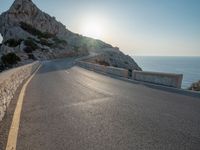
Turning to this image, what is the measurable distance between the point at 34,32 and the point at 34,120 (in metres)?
79.6

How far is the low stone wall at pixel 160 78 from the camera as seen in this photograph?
36.4ft

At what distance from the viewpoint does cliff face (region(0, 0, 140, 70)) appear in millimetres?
54438

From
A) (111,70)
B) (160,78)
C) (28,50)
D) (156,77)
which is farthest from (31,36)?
(160,78)

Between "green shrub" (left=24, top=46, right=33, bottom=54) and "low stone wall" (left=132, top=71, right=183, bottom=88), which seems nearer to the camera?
"low stone wall" (left=132, top=71, right=183, bottom=88)

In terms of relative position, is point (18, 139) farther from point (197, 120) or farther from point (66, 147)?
point (197, 120)

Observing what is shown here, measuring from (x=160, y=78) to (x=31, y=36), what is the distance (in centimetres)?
6637

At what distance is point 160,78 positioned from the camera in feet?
40.4

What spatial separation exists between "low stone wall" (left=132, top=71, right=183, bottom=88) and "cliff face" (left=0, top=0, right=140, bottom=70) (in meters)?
38.6

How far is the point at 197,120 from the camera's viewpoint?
16.7 ft

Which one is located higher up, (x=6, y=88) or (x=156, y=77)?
(x=156, y=77)

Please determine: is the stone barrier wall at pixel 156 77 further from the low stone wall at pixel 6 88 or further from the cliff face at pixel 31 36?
the cliff face at pixel 31 36

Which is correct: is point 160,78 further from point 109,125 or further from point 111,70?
point 109,125

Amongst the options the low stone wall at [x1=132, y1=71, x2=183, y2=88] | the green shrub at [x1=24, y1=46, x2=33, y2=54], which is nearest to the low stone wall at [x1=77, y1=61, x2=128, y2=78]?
the low stone wall at [x1=132, y1=71, x2=183, y2=88]

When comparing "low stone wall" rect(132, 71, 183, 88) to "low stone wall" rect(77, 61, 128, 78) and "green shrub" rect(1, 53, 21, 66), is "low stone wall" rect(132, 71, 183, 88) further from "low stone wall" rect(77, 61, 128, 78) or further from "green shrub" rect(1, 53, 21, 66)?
"green shrub" rect(1, 53, 21, 66)
